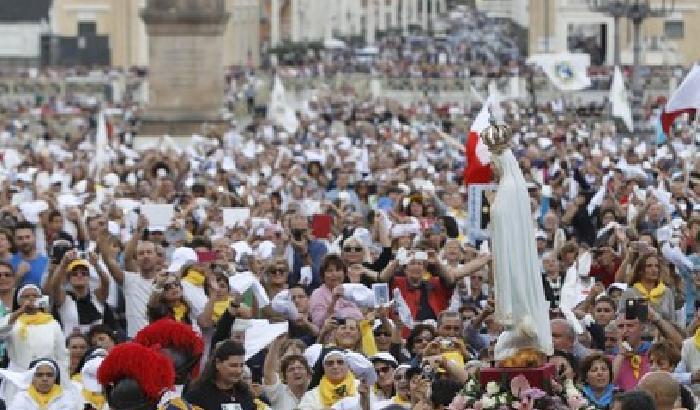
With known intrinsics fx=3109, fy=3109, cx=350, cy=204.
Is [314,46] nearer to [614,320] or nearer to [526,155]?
[526,155]

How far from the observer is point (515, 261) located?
A: 14.1m

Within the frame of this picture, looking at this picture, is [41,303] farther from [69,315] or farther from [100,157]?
[100,157]

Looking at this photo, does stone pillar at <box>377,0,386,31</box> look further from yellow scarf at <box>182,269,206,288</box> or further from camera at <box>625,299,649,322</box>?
camera at <box>625,299,649,322</box>

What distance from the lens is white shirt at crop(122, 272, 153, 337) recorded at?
65.6ft

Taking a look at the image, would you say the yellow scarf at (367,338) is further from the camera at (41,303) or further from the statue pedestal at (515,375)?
the statue pedestal at (515,375)

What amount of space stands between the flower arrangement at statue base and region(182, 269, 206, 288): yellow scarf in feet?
17.1

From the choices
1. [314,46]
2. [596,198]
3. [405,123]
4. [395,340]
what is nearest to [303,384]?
[395,340]

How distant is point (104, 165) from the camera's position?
37438 mm

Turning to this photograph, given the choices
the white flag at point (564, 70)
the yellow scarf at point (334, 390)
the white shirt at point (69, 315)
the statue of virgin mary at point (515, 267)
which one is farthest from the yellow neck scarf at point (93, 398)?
the white flag at point (564, 70)

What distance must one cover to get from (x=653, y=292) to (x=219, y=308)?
2861 millimetres

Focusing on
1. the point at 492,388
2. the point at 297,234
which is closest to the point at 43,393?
the point at 492,388

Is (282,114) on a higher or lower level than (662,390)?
lower

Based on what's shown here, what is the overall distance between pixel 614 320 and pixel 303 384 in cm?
268

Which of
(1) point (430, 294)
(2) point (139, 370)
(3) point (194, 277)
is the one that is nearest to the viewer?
(2) point (139, 370)
